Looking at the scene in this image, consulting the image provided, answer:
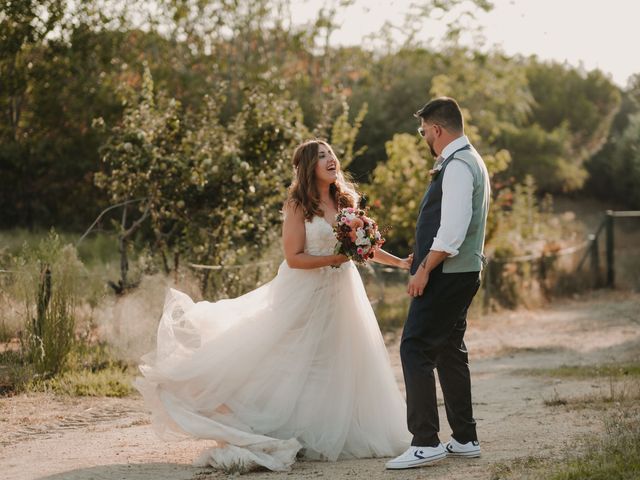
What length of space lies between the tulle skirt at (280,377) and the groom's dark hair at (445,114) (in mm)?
1295

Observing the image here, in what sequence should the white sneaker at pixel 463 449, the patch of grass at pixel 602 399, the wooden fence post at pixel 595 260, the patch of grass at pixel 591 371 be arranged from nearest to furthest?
the white sneaker at pixel 463 449 → the patch of grass at pixel 602 399 → the patch of grass at pixel 591 371 → the wooden fence post at pixel 595 260

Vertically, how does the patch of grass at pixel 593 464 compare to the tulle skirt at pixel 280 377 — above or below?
below

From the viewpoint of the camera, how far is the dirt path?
541 cm

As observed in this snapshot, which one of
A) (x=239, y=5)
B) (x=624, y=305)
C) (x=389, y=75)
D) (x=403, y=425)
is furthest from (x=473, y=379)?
(x=389, y=75)

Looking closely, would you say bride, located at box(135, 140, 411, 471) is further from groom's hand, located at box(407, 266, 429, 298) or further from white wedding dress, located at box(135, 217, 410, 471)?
groom's hand, located at box(407, 266, 429, 298)

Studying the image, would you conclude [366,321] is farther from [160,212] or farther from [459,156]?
[160,212]

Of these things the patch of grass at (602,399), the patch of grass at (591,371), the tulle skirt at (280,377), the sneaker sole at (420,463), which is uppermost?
the tulle skirt at (280,377)

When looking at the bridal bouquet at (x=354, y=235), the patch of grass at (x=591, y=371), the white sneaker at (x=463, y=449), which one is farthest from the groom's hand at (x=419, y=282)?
the patch of grass at (x=591, y=371)

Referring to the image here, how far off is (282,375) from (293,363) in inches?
4.1

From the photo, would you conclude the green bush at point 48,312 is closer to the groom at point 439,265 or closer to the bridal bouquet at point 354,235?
the bridal bouquet at point 354,235

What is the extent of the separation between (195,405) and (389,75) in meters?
21.6

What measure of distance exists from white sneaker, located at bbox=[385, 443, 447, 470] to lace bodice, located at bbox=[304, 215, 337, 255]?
1454 mm

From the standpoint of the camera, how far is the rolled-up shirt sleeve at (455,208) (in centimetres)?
522

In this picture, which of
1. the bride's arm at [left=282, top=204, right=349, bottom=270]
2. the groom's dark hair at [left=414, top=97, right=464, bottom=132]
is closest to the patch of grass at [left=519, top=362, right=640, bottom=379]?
the bride's arm at [left=282, top=204, right=349, bottom=270]
